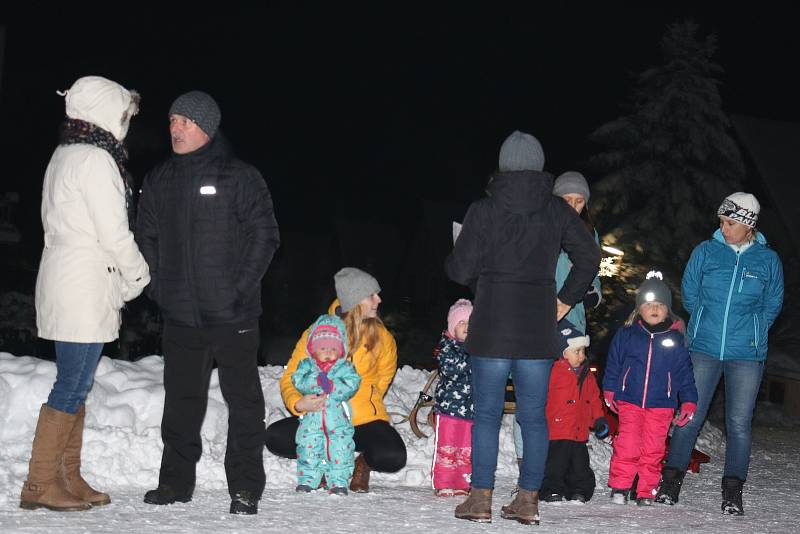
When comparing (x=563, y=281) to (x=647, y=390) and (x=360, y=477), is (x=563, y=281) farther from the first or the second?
(x=360, y=477)

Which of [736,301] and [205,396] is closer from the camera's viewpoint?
[205,396]

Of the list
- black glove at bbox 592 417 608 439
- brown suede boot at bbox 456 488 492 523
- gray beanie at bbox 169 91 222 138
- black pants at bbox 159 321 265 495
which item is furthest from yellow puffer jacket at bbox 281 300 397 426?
gray beanie at bbox 169 91 222 138

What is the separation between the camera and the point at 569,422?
6.70m

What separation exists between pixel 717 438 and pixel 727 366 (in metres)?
4.45

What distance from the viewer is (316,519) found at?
5430 mm

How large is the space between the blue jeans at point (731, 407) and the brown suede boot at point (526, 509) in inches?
67.2

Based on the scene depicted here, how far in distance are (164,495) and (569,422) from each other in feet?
9.00

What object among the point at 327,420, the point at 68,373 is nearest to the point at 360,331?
the point at 327,420

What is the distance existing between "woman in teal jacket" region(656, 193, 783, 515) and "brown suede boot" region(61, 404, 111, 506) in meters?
3.74

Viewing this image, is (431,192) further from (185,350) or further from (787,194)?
(185,350)

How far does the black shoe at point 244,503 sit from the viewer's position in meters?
5.47

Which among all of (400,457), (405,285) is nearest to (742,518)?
(400,457)

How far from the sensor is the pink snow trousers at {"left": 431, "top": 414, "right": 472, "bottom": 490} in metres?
6.59

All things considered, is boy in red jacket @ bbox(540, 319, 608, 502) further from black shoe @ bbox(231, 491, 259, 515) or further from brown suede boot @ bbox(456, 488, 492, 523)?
black shoe @ bbox(231, 491, 259, 515)
